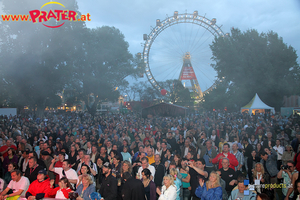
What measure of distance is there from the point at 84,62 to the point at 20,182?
76.1 ft

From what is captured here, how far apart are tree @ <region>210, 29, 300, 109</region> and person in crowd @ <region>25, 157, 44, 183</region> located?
947 inches

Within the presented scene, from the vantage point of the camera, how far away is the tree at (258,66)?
2394 centimetres

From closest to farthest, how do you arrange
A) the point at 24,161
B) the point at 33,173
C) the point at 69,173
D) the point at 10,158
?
1. the point at 69,173
2. the point at 33,173
3. the point at 24,161
4. the point at 10,158

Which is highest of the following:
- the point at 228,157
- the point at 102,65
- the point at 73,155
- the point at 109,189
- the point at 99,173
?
the point at 102,65

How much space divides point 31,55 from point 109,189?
17837 mm

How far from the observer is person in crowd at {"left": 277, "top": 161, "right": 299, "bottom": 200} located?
12.6 ft

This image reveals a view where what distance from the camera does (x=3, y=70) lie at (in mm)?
17734

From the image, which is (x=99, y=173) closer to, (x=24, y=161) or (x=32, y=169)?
(x=32, y=169)

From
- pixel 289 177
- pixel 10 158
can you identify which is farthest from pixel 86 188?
pixel 289 177

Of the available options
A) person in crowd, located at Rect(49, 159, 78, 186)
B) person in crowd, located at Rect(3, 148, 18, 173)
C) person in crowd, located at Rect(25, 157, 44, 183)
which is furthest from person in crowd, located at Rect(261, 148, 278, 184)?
person in crowd, located at Rect(3, 148, 18, 173)

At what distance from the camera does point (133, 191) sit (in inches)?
136

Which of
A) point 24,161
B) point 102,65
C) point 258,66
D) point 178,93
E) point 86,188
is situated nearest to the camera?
point 86,188

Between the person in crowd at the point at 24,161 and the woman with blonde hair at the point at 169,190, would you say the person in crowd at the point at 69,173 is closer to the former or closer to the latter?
the person in crowd at the point at 24,161

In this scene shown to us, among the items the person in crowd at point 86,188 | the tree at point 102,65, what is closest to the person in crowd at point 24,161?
the person in crowd at point 86,188
